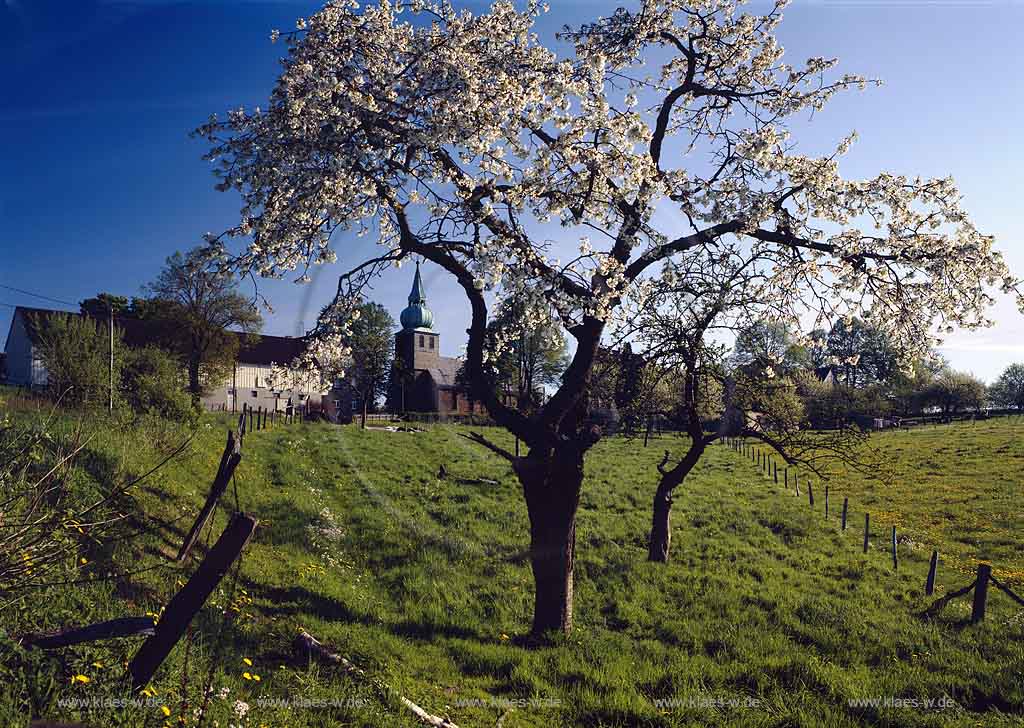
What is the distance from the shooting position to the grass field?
6.80m

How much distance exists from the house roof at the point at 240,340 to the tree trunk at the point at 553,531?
5.89 metres

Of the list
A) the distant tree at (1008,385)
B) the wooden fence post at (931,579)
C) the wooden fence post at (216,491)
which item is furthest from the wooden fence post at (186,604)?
the distant tree at (1008,385)

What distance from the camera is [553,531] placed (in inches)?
432

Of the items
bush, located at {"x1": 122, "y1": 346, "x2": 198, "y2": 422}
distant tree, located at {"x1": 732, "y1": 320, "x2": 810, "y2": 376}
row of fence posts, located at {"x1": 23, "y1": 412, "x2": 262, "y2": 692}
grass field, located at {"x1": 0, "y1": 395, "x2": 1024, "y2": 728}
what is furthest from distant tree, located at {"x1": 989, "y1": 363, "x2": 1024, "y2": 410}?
row of fence posts, located at {"x1": 23, "y1": 412, "x2": 262, "y2": 692}

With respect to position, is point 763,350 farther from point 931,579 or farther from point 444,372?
point 444,372

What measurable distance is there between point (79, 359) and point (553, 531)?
2324 cm

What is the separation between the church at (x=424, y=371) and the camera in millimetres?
83250

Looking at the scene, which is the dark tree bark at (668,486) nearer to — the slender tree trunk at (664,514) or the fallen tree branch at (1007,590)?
the slender tree trunk at (664,514)

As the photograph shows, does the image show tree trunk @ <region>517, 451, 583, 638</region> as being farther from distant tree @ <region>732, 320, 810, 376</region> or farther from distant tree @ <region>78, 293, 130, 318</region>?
distant tree @ <region>78, 293, 130, 318</region>

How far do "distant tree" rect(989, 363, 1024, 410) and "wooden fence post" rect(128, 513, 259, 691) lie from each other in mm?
133616

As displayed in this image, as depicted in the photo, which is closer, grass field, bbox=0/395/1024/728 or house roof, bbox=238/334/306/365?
grass field, bbox=0/395/1024/728

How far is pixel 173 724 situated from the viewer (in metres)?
5.01

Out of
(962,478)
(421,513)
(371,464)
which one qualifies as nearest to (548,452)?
(421,513)

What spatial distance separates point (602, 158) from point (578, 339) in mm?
3455
